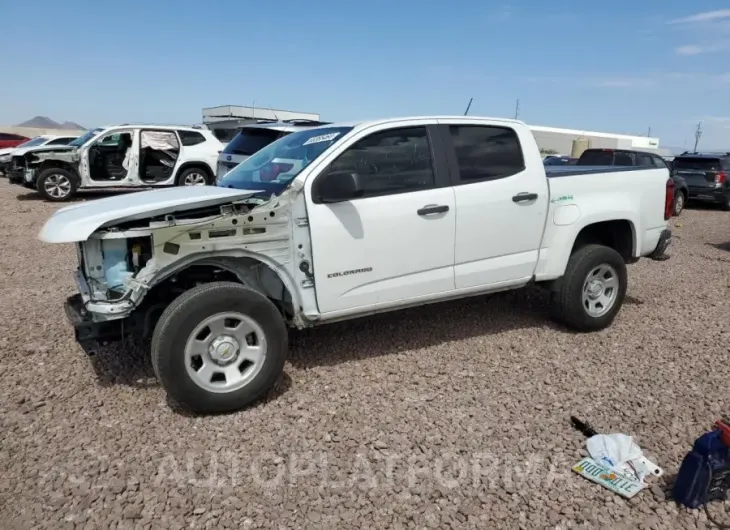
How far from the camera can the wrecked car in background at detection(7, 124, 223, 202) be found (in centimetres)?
1260

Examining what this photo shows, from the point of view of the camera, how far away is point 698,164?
1617 centimetres

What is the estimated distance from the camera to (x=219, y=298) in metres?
3.45

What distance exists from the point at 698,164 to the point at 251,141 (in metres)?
13.0

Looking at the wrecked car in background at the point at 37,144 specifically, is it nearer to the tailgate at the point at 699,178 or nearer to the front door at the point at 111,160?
the front door at the point at 111,160

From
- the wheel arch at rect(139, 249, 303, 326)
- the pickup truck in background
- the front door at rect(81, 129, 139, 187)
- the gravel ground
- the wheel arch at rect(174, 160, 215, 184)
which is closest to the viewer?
the gravel ground

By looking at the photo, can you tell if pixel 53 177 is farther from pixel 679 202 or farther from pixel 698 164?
pixel 698 164

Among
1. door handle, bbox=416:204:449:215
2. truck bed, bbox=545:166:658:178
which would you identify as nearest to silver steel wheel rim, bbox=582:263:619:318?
truck bed, bbox=545:166:658:178

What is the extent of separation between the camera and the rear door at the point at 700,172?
15703mm

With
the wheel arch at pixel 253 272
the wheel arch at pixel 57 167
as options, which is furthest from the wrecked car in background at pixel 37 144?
the wheel arch at pixel 253 272

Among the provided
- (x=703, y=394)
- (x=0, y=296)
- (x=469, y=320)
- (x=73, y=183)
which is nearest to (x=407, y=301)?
(x=469, y=320)

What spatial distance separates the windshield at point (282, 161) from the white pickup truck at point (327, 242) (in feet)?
0.06

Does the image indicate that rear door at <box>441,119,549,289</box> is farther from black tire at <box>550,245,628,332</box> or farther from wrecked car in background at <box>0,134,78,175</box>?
wrecked car in background at <box>0,134,78,175</box>

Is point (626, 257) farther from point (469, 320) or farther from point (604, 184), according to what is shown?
point (469, 320)

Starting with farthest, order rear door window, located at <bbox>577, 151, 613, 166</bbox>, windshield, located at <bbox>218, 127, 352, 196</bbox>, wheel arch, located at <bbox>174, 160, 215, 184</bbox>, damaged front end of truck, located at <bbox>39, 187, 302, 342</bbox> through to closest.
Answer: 1. rear door window, located at <bbox>577, 151, 613, 166</bbox>
2. wheel arch, located at <bbox>174, 160, 215, 184</bbox>
3. windshield, located at <bbox>218, 127, 352, 196</bbox>
4. damaged front end of truck, located at <bbox>39, 187, 302, 342</bbox>
